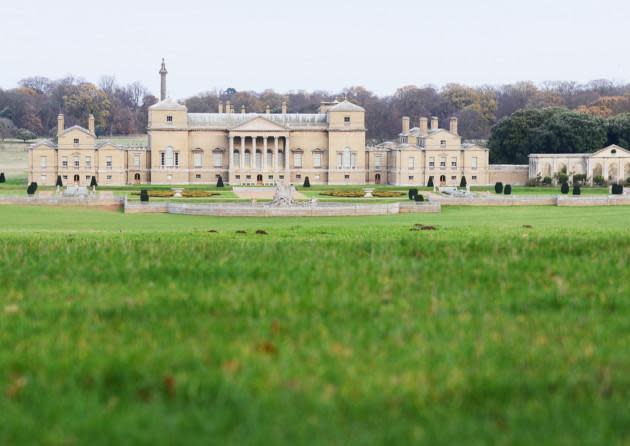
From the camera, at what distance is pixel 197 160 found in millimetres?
80438

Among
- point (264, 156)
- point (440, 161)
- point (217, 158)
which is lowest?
point (440, 161)

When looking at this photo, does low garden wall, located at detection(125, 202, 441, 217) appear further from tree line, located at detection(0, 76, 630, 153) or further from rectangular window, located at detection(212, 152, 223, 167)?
tree line, located at detection(0, 76, 630, 153)

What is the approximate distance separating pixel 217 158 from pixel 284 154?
5753mm

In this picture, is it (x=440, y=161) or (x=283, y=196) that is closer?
(x=283, y=196)

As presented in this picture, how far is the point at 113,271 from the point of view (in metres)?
8.88

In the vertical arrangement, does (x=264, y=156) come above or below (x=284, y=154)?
below

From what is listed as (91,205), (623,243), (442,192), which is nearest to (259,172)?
(442,192)

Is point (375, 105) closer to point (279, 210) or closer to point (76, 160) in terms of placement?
point (76, 160)

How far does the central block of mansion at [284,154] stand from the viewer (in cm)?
7838

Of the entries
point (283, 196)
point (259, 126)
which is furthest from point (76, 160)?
point (283, 196)

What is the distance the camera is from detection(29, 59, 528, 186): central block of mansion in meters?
78.4

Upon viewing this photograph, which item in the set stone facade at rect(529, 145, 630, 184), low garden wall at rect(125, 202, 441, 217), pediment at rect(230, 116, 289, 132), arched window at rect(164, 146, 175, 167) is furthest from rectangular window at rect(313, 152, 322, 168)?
low garden wall at rect(125, 202, 441, 217)

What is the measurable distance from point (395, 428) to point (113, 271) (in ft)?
15.1

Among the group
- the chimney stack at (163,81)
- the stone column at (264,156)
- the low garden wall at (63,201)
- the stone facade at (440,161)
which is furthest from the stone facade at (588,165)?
the low garden wall at (63,201)
